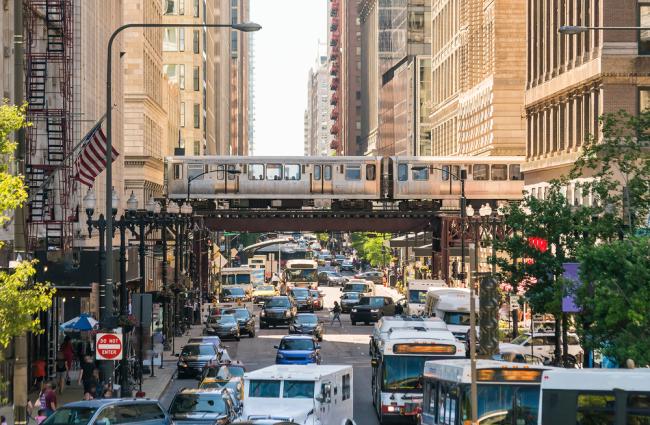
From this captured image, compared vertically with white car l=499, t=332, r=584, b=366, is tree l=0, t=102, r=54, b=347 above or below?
above

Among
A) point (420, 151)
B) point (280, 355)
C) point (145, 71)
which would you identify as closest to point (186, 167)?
point (145, 71)

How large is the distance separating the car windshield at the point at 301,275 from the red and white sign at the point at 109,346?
7772 cm

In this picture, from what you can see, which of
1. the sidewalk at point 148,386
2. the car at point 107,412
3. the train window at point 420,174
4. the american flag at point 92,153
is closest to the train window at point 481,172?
the train window at point 420,174

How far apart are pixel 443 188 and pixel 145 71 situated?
840 inches

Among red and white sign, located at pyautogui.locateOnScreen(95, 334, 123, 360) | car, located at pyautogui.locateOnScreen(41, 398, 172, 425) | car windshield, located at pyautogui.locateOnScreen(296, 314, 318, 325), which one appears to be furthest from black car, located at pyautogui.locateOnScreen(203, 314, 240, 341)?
car, located at pyautogui.locateOnScreen(41, 398, 172, 425)

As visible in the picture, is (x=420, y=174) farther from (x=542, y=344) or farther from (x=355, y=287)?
(x=542, y=344)

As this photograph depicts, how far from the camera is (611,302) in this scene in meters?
30.2

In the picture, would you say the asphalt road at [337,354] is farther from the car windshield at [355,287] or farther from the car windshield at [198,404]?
the car windshield at [355,287]

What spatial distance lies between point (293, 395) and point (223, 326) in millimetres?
39467

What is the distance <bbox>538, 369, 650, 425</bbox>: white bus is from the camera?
72.7 feet

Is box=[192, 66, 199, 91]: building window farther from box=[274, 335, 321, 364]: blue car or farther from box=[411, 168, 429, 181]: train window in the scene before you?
box=[274, 335, 321, 364]: blue car

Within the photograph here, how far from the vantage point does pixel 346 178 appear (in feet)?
292

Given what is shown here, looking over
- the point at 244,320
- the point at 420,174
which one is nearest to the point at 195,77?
the point at 420,174

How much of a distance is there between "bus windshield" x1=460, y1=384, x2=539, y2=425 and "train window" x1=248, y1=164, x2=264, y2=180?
206 ft
